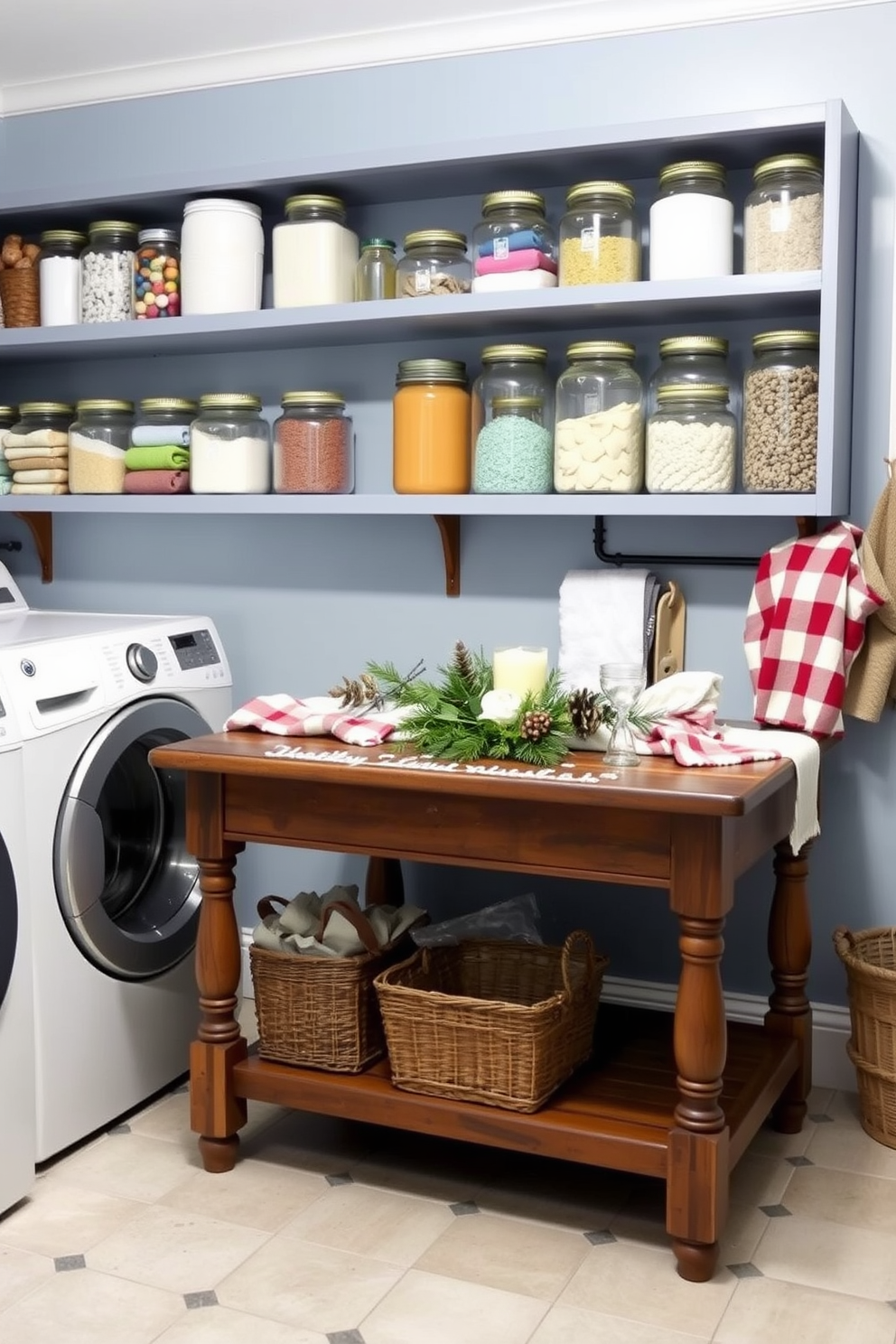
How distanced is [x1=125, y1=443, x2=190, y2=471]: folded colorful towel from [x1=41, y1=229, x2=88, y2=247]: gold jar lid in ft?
1.67

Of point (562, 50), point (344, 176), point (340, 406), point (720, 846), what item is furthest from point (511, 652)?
point (562, 50)

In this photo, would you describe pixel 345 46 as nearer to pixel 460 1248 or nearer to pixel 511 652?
pixel 511 652

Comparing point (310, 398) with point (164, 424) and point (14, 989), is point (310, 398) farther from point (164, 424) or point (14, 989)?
point (14, 989)

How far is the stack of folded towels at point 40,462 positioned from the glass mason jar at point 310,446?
0.57 metres

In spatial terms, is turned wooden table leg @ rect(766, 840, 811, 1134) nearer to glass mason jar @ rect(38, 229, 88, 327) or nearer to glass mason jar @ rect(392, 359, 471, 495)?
glass mason jar @ rect(392, 359, 471, 495)

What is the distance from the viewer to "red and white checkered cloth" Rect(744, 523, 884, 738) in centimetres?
261

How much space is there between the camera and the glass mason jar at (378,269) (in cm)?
294

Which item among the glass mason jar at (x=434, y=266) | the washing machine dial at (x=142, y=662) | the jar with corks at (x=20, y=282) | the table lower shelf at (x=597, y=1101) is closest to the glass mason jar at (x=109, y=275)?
the jar with corks at (x=20, y=282)

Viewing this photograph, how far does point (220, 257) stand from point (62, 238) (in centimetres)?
44

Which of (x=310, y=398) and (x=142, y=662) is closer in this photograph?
(x=142, y=662)

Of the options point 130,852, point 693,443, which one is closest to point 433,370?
point 693,443

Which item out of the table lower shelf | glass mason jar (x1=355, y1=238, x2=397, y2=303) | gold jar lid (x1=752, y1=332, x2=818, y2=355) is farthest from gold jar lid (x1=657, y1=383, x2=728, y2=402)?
the table lower shelf

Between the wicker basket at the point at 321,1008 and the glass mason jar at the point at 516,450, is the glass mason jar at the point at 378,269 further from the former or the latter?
the wicker basket at the point at 321,1008

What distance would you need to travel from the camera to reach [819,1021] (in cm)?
293
